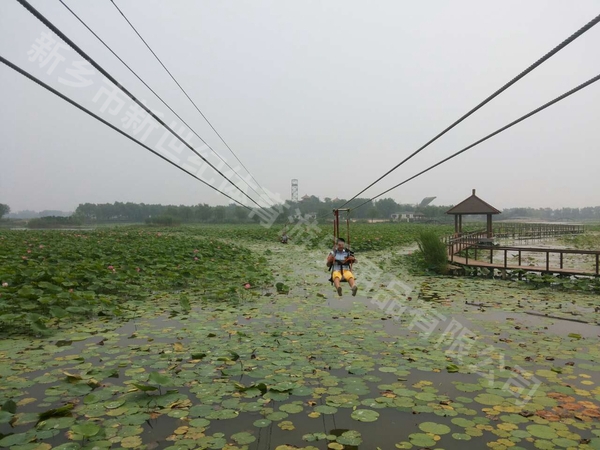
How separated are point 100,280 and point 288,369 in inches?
198

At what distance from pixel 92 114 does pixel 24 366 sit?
8.88ft

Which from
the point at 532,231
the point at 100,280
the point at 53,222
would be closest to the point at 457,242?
the point at 100,280

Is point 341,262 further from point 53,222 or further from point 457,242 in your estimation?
point 53,222

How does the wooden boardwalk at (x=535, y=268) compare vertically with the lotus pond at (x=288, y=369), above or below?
above

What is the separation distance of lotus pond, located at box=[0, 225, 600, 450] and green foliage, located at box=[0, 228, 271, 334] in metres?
0.06

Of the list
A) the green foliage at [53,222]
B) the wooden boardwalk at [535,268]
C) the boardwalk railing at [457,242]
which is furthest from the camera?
the green foliage at [53,222]

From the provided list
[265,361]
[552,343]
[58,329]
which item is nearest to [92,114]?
[265,361]

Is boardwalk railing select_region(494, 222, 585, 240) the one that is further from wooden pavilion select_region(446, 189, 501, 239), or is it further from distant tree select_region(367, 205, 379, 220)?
distant tree select_region(367, 205, 379, 220)

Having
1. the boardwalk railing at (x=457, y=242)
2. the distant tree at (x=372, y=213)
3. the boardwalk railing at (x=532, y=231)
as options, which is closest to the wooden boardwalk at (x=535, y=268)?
the boardwalk railing at (x=457, y=242)

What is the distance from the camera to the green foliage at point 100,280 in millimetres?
5734

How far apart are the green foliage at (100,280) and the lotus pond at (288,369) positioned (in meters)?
0.06

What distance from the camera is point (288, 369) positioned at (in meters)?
A: 4.06

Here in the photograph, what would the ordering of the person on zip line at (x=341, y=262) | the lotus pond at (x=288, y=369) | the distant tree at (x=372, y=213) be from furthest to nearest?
the distant tree at (x=372, y=213)
the person on zip line at (x=341, y=262)
the lotus pond at (x=288, y=369)

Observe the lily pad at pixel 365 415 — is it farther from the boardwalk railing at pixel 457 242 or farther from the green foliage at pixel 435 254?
the boardwalk railing at pixel 457 242
